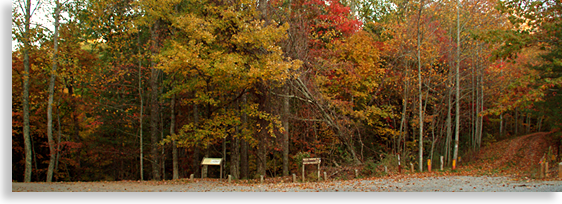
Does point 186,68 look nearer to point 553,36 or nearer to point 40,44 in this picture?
point 40,44

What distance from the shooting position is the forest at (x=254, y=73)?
12.0 meters

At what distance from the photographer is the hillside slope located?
52.7 feet

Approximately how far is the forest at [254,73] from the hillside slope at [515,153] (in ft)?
3.43

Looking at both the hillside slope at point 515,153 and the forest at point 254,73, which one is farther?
the hillside slope at point 515,153

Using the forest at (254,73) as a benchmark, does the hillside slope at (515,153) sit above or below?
below

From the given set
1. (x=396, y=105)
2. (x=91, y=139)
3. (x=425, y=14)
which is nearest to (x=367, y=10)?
(x=396, y=105)

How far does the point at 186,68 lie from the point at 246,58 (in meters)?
2.14

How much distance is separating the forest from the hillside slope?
105 cm

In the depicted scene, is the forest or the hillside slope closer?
the forest

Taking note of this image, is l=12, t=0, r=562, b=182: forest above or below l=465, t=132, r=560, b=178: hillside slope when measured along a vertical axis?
above

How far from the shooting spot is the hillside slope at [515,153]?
632 inches

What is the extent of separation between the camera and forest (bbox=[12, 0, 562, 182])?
11984 mm

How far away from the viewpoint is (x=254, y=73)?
1153cm

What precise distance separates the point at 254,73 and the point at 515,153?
50.0 feet
